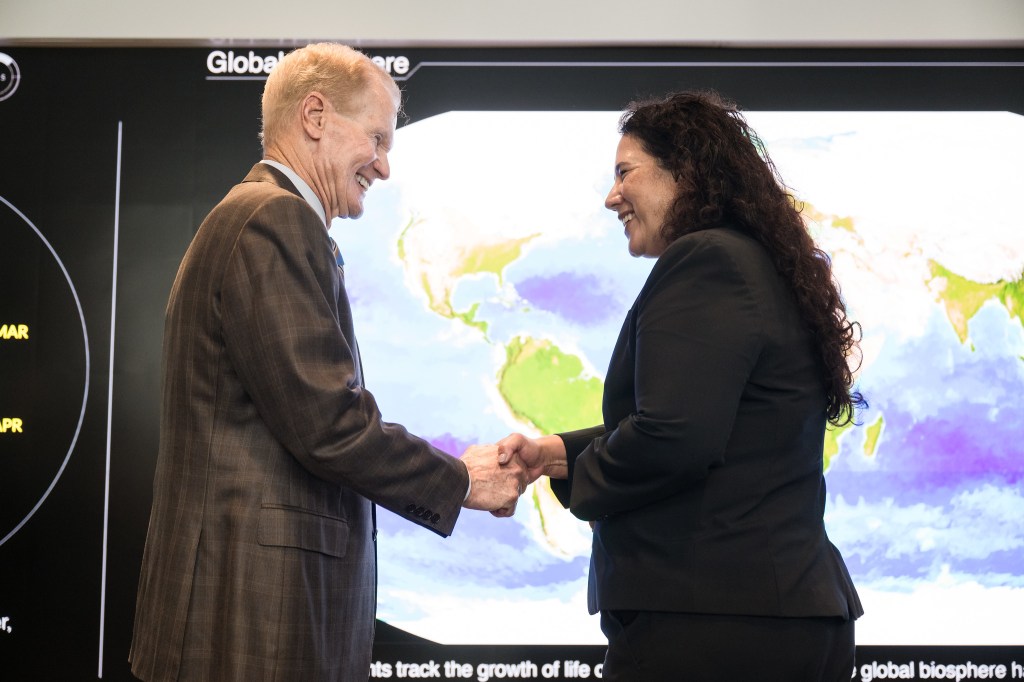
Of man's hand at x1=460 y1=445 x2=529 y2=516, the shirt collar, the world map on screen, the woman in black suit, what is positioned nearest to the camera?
the woman in black suit

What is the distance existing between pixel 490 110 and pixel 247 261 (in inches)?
67.7

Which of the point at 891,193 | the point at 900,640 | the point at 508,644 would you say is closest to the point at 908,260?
the point at 891,193

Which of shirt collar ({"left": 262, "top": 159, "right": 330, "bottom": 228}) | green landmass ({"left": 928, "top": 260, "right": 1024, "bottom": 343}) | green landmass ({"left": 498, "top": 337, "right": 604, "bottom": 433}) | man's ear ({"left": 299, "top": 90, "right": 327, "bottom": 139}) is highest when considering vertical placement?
man's ear ({"left": 299, "top": 90, "right": 327, "bottom": 139})

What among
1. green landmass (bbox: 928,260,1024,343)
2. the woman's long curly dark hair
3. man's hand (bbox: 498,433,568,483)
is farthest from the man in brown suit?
green landmass (bbox: 928,260,1024,343)

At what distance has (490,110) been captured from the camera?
3064 mm

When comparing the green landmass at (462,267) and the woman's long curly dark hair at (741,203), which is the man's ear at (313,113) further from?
the green landmass at (462,267)

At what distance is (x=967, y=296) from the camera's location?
2992 millimetres

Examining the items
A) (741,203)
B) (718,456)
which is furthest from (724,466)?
(741,203)

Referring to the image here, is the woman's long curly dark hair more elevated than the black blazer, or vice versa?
the woman's long curly dark hair

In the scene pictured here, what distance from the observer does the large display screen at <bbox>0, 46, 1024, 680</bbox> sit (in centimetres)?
296

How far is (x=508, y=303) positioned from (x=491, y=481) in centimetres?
117

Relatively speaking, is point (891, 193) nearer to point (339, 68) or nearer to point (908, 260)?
point (908, 260)

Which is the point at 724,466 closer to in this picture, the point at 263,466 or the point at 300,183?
the point at 263,466

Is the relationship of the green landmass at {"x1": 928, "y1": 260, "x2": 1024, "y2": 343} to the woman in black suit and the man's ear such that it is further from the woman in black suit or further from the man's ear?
the man's ear
